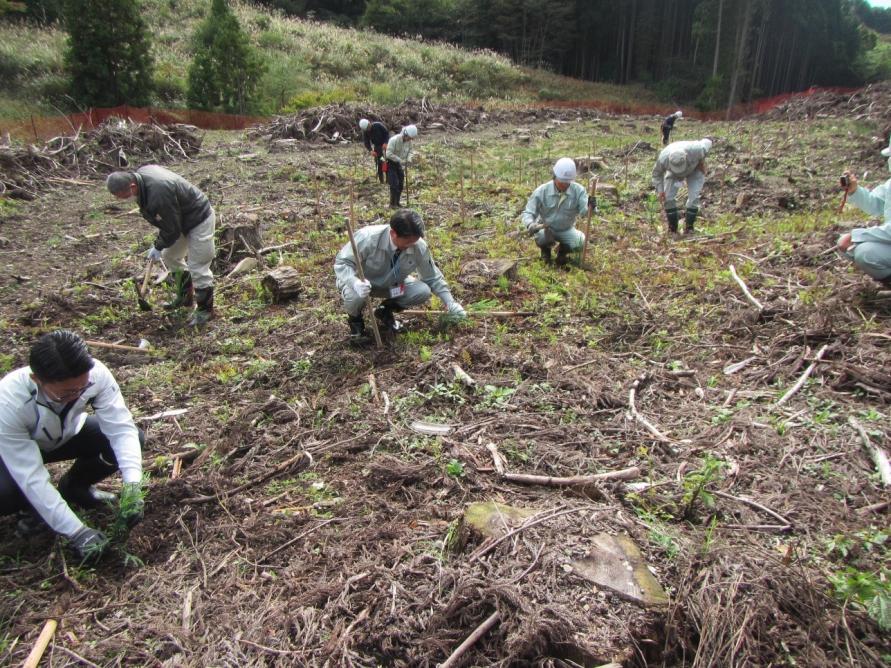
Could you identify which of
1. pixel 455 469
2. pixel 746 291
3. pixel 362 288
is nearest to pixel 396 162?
pixel 362 288

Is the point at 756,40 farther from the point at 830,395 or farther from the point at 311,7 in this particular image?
the point at 830,395

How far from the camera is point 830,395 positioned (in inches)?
142

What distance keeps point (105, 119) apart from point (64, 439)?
1446 cm

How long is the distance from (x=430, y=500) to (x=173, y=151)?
44.1 ft

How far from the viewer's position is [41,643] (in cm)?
222

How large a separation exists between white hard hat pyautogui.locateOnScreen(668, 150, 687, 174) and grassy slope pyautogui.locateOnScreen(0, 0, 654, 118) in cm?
1720

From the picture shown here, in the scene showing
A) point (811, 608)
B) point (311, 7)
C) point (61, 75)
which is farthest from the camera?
point (311, 7)

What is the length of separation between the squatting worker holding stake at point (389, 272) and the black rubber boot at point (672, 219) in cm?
436

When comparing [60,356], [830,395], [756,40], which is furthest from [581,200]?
[756,40]

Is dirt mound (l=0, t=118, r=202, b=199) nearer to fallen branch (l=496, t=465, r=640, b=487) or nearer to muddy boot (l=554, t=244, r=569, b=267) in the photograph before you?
muddy boot (l=554, t=244, r=569, b=267)

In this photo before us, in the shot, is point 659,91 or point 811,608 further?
point 659,91

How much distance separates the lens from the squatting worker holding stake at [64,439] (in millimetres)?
2332

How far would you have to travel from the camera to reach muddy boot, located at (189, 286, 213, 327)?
5.50 m

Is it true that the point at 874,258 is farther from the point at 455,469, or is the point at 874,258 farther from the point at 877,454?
the point at 455,469
